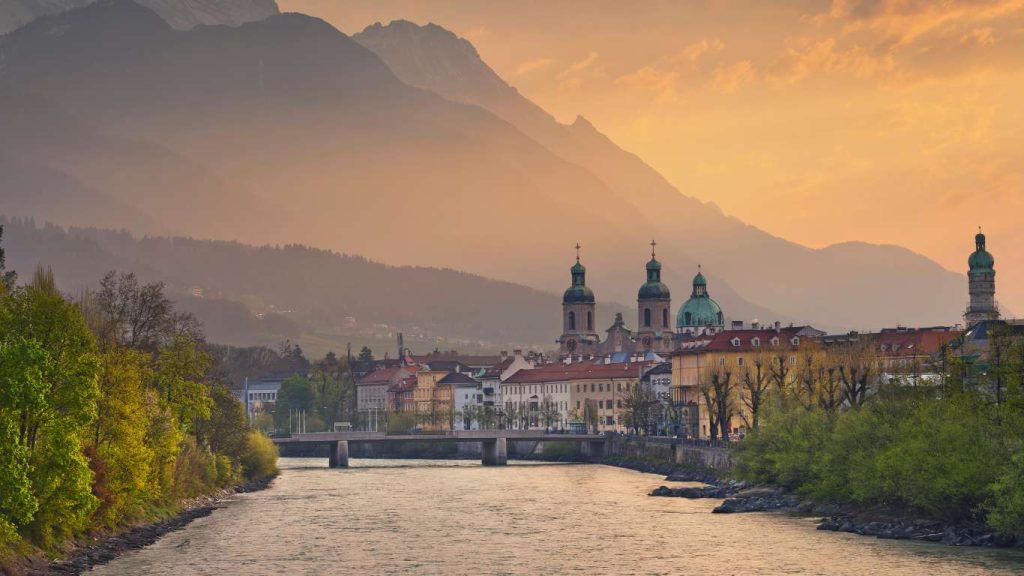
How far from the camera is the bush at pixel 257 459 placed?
5758 inches

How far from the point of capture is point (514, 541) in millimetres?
93875

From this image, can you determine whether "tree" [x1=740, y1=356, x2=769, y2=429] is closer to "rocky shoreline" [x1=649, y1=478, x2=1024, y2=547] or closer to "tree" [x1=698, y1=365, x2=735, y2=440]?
"tree" [x1=698, y1=365, x2=735, y2=440]

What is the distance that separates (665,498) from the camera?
4924 inches

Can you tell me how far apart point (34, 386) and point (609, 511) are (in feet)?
183

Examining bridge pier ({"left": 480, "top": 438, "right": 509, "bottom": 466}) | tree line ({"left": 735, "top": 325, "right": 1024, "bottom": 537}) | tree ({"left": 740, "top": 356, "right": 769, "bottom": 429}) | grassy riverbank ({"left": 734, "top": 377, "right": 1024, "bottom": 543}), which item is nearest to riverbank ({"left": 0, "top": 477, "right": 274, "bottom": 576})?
grassy riverbank ({"left": 734, "top": 377, "right": 1024, "bottom": 543})

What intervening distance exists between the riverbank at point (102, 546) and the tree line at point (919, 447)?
124ft

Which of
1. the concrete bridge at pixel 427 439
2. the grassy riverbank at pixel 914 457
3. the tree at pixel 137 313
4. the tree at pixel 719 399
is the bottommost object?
the grassy riverbank at pixel 914 457

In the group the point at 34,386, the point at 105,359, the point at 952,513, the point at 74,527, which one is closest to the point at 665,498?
the point at 952,513

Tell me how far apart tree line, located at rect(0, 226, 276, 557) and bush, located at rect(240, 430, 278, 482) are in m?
8.76

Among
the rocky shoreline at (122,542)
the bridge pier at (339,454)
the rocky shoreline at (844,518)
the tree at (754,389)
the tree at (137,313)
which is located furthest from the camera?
the bridge pier at (339,454)

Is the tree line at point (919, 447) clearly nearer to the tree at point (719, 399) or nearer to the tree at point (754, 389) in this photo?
the tree at point (754, 389)

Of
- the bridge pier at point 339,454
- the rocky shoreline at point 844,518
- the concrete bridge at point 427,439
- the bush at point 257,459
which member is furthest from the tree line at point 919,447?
the bridge pier at point 339,454

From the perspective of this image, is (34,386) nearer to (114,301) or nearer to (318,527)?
(318,527)

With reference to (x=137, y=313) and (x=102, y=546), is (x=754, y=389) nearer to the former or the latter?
(x=137, y=313)
